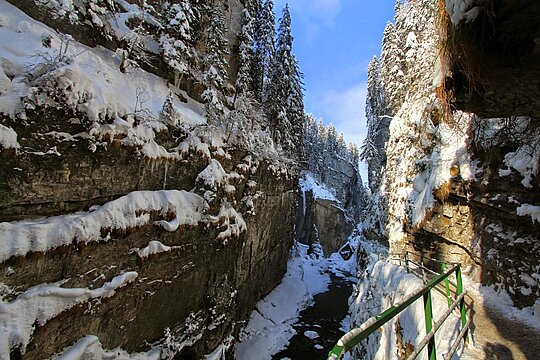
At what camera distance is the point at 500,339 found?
5441 mm

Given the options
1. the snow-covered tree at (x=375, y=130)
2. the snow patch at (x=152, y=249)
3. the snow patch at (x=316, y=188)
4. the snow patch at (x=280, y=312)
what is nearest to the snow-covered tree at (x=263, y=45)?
the snow patch at (x=280, y=312)

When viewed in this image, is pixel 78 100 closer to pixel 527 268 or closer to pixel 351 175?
pixel 527 268

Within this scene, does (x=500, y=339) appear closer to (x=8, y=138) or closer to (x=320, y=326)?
(x=8, y=138)

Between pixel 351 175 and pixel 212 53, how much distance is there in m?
71.9

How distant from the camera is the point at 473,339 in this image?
201 inches

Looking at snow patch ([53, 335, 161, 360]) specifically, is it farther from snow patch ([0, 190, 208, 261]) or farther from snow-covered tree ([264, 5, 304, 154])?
snow-covered tree ([264, 5, 304, 154])

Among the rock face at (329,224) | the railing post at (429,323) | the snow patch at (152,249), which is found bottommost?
the rock face at (329,224)

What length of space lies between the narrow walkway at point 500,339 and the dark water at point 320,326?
1157cm

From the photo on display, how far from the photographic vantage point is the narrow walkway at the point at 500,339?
15.6 feet

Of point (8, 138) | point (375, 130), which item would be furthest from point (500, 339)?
point (375, 130)

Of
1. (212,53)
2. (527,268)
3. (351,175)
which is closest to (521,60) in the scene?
(527,268)

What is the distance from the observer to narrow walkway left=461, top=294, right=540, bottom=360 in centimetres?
474

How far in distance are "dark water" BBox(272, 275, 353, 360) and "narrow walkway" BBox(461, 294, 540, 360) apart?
11.6m

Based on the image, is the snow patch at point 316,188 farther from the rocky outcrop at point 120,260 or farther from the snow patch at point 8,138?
the snow patch at point 8,138
